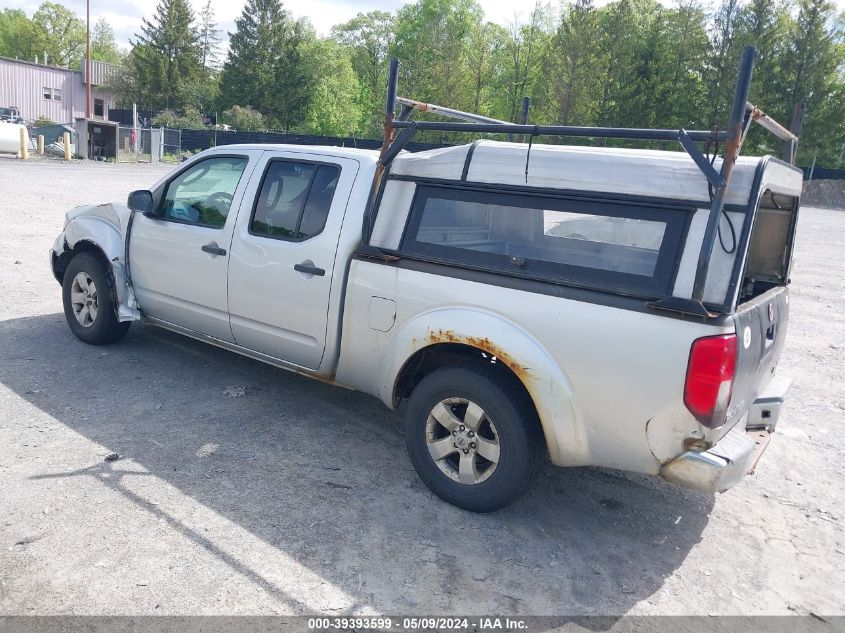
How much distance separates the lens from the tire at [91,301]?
5660 mm

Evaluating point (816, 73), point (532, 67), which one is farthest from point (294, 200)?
point (532, 67)

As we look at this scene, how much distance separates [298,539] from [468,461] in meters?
0.97

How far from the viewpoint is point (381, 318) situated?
4043mm

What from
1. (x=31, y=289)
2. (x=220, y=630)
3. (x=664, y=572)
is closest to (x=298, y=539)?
(x=220, y=630)

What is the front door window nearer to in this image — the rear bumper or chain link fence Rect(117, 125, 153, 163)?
the rear bumper

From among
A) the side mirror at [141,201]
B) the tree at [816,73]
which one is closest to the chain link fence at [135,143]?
the side mirror at [141,201]

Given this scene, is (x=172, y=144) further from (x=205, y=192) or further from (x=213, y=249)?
(x=213, y=249)

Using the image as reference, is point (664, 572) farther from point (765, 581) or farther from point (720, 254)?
point (720, 254)

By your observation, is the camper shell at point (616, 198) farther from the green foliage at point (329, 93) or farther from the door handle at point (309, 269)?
the green foliage at point (329, 93)

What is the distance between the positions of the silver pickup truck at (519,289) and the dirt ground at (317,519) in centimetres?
44

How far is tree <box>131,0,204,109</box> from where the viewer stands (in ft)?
211

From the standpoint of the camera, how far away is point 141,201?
5.31 metres

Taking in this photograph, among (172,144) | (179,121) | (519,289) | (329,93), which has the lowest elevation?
(519,289)

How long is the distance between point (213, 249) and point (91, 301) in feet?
5.38
